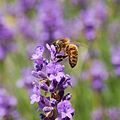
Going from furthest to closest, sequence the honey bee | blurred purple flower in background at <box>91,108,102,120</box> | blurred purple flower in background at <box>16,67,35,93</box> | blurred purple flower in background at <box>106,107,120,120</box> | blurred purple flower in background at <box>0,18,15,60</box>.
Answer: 1. blurred purple flower in background at <box>0,18,15,60</box>
2. blurred purple flower in background at <box>16,67,35,93</box>
3. blurred purple flower in background at <box>91,108,102,120</box>
4. blurred purple flower in background at <box>106,107,120,120</box>
5. the honey bee

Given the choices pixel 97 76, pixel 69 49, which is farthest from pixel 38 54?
pixel 97 76

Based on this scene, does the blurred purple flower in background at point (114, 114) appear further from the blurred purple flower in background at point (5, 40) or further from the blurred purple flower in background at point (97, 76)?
the blurred purple flower in background at point (5, 40)

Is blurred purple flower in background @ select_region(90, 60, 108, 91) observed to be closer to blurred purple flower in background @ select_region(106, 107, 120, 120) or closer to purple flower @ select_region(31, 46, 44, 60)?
blurred purple flower in background @ select_region(106, 107, 120, 120)

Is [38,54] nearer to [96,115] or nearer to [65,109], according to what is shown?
[65,109]

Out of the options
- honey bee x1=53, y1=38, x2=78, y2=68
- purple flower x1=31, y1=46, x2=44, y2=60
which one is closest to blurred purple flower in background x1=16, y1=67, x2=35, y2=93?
honey bee x1=53, y1=38, x2=78, y2=68

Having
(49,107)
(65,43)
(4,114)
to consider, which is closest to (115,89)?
(4,114)

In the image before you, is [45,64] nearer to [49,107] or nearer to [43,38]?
[49,107]
